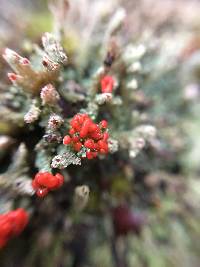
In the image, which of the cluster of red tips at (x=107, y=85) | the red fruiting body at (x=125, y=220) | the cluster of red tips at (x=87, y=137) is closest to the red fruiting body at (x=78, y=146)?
the cluster of red tips at (x=87, y=137)

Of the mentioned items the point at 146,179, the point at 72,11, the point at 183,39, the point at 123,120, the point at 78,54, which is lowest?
the point at 146,179

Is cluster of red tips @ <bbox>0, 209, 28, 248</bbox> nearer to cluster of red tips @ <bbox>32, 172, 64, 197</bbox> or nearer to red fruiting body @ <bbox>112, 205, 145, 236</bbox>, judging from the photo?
cluster of red tips @ <bbox>32, 172, 64, 197</bbox>

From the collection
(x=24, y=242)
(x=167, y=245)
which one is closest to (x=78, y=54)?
(x=24, y=242)

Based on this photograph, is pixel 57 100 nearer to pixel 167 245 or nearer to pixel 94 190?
pixel 94 190

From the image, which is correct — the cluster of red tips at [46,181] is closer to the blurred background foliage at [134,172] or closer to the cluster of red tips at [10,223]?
the cluster of red tips at [10,223]

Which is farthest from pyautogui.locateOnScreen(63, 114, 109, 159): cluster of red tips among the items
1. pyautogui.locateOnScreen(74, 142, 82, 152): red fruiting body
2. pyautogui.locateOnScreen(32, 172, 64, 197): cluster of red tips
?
pyautogui.locateOnScreen(32, 172, 64, 197): cluster of red tips

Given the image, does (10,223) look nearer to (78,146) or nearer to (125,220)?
(78,146)
